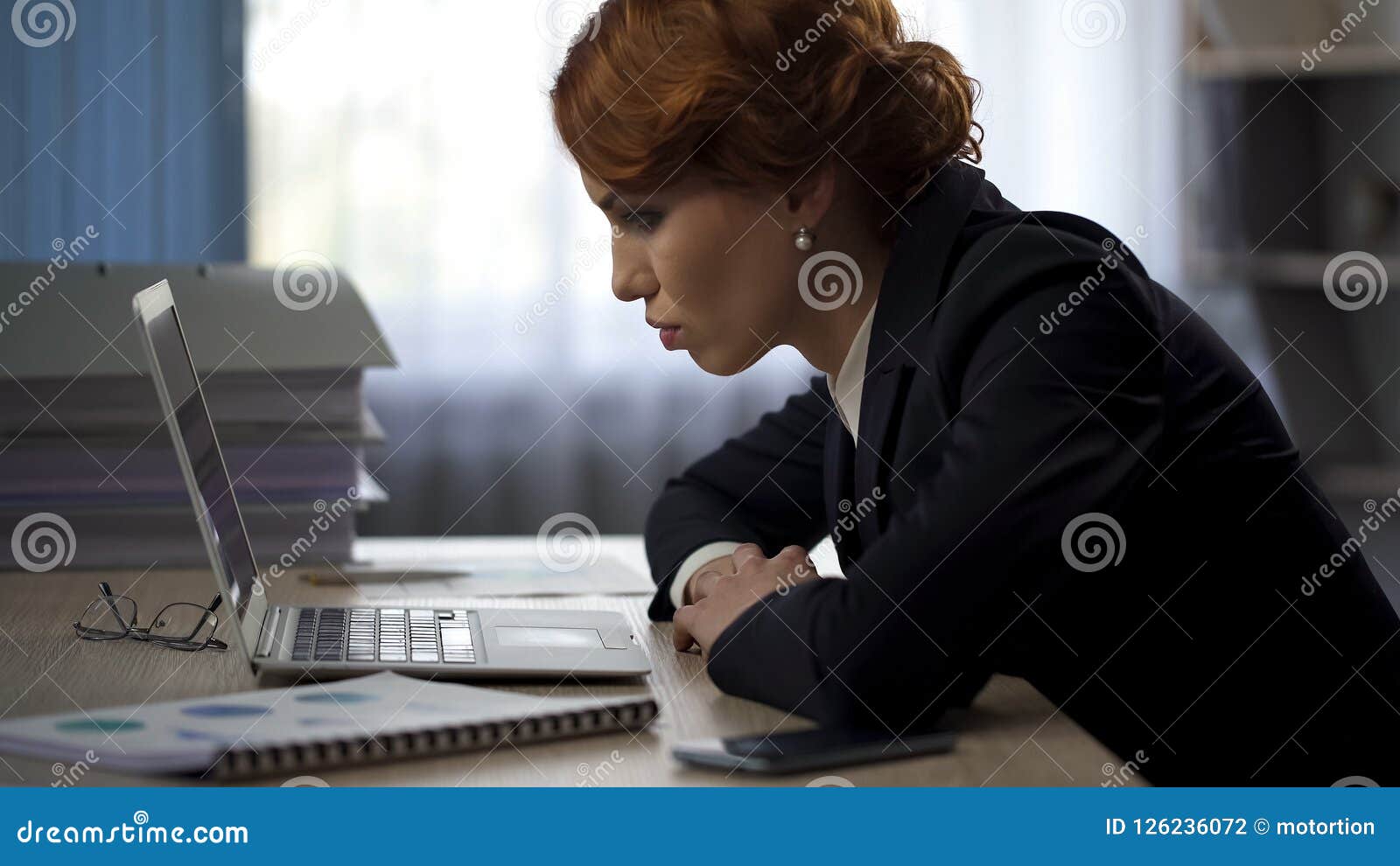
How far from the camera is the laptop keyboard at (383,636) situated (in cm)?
97

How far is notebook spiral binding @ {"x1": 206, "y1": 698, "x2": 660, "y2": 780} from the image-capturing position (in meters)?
0.72

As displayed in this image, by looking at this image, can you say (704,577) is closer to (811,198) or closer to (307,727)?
(811,198)

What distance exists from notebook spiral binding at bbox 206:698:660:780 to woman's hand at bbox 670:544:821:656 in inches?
6.6

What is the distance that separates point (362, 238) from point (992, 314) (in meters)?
2.57

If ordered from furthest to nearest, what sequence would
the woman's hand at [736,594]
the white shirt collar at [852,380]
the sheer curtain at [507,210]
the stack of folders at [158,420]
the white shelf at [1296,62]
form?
the sheer curtain at [507,210]
the white shelf at [1296,62]
the stack of folders at [158,420]
the white shirt collar at [852,380]
the woman's hand at [736,594]

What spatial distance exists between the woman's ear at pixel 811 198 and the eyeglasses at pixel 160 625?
1.98 feet

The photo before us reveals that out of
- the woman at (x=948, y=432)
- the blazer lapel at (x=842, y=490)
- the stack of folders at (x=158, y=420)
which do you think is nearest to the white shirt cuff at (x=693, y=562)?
the woman at (x=948, y=432)

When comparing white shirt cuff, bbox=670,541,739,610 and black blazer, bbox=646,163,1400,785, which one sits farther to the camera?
white shirt cuff, bbox=670,541,739,610

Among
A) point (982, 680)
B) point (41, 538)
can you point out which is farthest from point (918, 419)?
point (41, 538)

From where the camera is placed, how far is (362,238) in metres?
3.33

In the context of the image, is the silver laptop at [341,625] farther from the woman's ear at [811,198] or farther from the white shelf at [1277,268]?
the white shelf at [1277,268]

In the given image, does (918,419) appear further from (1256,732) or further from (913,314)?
(1256,732)

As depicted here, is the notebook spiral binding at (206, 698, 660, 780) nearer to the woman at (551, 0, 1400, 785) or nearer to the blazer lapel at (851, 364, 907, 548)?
the woman at (551, 0, 1400, 785)

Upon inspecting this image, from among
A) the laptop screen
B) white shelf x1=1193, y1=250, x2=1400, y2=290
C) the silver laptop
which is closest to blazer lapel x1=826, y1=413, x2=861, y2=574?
the silver laptop
